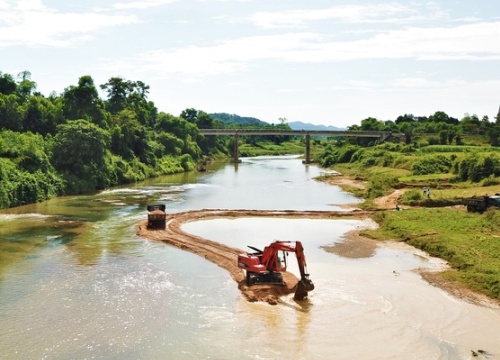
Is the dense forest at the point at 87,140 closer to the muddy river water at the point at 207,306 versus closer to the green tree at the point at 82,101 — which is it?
the green tree at the point at 82,101

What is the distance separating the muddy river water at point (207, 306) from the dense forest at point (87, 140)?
64.5 feet

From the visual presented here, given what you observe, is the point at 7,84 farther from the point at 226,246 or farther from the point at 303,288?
the point at 303,288

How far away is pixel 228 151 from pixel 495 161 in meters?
108

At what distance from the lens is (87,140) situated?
70750 millimetres

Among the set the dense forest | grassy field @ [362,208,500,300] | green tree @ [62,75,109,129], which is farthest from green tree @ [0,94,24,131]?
grassy field @ [362,208,500,300]

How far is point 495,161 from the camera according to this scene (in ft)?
210

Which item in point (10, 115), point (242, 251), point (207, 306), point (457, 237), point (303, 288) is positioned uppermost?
point (10, 115)

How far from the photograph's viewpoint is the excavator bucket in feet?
80.5

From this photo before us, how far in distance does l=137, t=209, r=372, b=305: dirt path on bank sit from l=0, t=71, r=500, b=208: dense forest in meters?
19.7

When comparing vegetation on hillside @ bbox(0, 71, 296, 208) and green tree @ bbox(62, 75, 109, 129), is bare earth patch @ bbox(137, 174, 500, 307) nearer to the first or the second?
vegetation on hillside @ bbox(0, 71, 296, 208)

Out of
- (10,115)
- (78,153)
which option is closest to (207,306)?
(78,153)

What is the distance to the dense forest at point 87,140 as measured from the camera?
6092 centimetres

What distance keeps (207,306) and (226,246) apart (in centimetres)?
1134

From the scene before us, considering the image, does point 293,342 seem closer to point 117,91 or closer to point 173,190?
point 173,190
